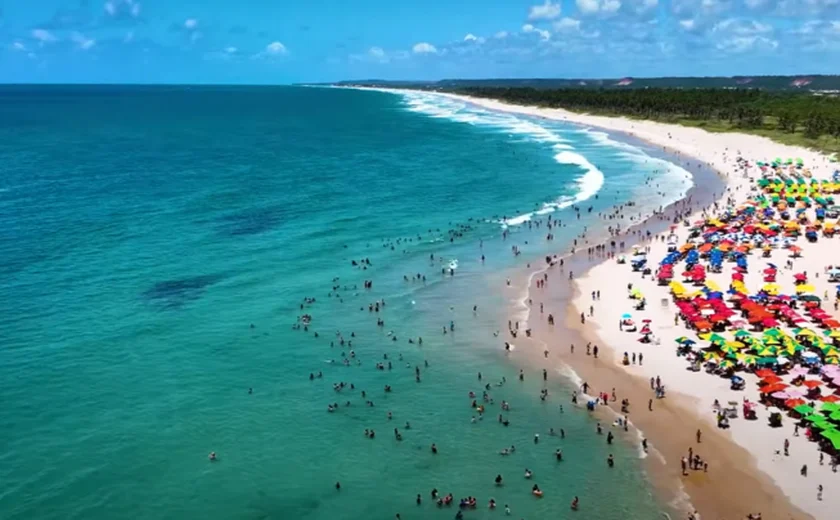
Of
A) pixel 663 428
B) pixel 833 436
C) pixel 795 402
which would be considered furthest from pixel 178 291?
pixel 833 436

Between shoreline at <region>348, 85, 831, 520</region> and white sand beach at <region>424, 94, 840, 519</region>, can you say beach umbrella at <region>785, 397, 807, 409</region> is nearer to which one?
white sand beach at <region>424, 94, 840, 519</region>

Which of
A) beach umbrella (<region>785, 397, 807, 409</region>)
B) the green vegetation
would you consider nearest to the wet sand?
beach umbrella (<region>785, 397, 807, 409</region>)

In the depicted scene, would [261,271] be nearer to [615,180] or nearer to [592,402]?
[592,402]

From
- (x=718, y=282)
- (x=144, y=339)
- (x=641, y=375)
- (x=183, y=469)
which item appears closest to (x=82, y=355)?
(x=144, y=339)

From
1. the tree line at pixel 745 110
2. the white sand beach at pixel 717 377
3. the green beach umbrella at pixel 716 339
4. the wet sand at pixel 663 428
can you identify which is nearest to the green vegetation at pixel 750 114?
the tree line at pixel 745 110

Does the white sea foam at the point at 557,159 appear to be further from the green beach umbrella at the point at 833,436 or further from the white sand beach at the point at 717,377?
the green beach umbrella at the point at 833,436

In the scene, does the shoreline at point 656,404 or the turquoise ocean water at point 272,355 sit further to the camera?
the turquoise ocean water at point 272,355

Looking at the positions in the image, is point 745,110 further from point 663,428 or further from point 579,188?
point 663,428
